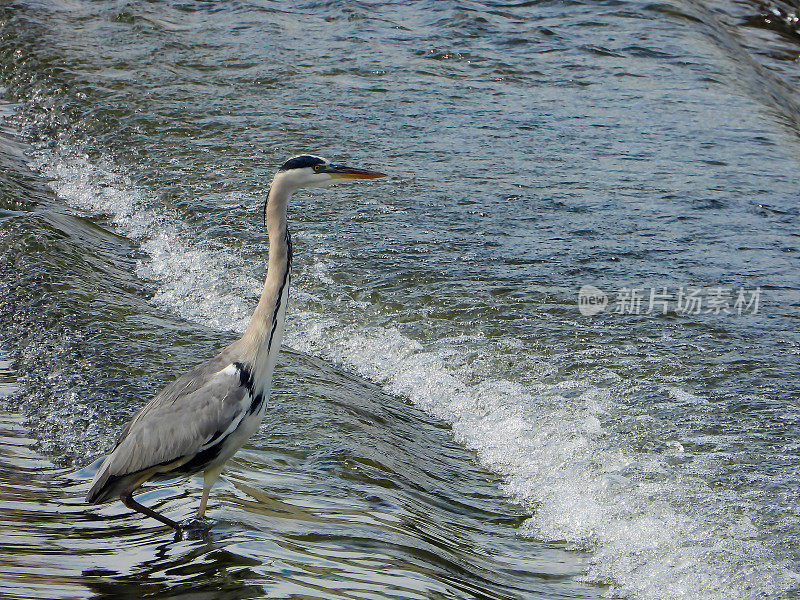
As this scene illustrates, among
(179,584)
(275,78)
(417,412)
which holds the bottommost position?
(417,412)

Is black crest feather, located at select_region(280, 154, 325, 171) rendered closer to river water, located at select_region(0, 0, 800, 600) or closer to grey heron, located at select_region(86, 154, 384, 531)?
grey heron, located at select_region(86, 154, 384, 531)

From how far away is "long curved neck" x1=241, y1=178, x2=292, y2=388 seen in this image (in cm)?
459

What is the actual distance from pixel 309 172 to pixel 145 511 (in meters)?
1.78

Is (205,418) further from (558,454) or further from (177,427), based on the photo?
(558,454)

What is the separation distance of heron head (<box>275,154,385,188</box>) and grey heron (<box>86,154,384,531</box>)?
325 mm

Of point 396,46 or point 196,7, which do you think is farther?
point 196,7

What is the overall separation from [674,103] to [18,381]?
7.73 meters

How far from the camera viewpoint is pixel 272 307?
468 cm

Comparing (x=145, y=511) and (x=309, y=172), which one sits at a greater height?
(x=309, y=172)

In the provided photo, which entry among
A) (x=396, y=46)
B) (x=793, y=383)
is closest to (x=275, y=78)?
(x=396, y=46)

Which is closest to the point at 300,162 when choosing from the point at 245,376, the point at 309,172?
the point at 309,172

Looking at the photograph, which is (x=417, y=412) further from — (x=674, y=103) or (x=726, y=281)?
(x=674, y=103)

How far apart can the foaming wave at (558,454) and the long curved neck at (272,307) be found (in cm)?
156

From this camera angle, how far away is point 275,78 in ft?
37.9
